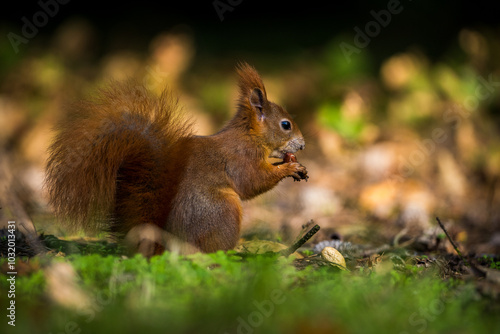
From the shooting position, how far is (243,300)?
6.29ft

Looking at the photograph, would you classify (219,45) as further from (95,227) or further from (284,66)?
(95,227)

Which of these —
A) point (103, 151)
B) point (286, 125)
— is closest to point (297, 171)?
point (286, 125)

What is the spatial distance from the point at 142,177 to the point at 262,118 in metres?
1.03

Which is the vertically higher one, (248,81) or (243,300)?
(248,81)

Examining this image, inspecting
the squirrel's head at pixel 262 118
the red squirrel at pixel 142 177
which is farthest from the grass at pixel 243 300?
the squirrel's head at pixel 262 118

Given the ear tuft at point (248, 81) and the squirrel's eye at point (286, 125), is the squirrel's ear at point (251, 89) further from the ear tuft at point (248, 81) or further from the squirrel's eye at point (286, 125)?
the squirrel's eye at point (286, 125)

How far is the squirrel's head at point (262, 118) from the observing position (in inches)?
135

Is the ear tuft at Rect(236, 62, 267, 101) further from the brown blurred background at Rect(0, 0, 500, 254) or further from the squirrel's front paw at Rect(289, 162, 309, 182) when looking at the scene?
the brown blurred background at Rect(0, 0, 500, 254)

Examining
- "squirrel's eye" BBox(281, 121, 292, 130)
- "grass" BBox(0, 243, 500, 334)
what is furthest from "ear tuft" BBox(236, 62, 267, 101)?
"grass" BBox(0, 243, 500, 334)

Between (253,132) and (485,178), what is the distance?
3.98 meters

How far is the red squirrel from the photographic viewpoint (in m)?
2.68

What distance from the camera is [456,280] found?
103 inches

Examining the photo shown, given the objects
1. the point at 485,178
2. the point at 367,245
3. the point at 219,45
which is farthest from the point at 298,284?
the point at 219,45

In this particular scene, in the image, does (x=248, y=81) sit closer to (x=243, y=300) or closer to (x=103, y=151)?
(x=103, y=151)
